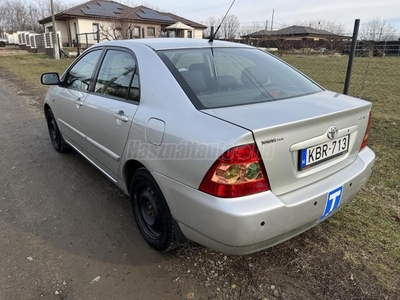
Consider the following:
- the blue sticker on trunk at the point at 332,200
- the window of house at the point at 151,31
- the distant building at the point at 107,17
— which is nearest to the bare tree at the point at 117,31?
the distant building at the point at 107,17

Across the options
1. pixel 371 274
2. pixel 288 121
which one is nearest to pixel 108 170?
pixel 288 121

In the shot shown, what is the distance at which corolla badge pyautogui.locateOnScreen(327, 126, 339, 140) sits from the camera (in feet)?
6.59

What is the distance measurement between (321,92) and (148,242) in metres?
1.90

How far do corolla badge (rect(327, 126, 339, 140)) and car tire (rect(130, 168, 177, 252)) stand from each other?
46.9 inches

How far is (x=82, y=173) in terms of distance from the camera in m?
3.93

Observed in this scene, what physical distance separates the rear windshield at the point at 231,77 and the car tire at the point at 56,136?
8.72 feet

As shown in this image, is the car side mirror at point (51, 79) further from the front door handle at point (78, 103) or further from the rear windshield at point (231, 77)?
the rear windshield at point (231, 77)

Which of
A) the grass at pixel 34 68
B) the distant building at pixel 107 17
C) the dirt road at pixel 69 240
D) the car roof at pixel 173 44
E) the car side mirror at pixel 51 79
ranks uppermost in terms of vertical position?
the distant building at pixel 107 17

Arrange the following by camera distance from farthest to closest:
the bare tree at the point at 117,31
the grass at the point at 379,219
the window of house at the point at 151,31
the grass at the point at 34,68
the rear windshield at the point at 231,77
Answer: the window of house at the point at 151,31, the bare tree at the point at 117,31, the grass at the point at 34,68, the grass at the point at 379,219, the rear windshield at the point at 231,77

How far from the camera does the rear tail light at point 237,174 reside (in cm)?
172

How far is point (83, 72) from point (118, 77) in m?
0.99

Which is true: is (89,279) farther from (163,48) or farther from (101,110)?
(163,48)

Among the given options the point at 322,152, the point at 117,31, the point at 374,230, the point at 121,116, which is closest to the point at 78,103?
the point at 121,116

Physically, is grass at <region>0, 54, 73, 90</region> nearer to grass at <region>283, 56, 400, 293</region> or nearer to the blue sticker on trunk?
grass at <region>283, 56, 400, 293</region>
